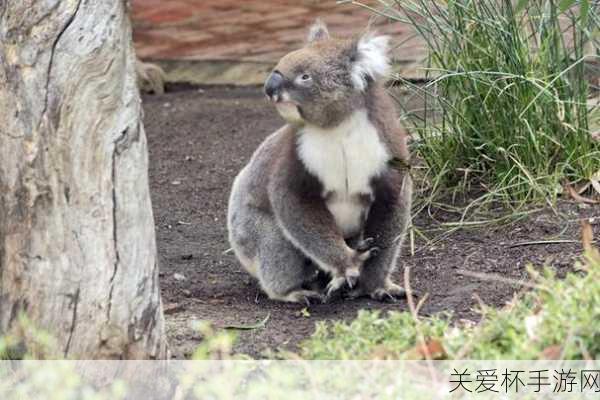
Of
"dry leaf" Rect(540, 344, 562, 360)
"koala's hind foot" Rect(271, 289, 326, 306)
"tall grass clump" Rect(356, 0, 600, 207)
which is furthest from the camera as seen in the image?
"tall grass clump" Rect(356, 0, 600, 207)

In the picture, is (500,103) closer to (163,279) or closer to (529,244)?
(529,244)

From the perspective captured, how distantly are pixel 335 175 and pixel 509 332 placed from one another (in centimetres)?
162

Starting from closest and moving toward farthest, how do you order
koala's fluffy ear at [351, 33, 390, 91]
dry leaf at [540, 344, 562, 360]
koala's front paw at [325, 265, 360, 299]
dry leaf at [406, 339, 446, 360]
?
dry leaf at [540, 344, 562, 360], dry leaf at [406, 339, 446, 360], koala's fluffy ear at [351, 33, 390, 91], koala's front paw at [325, 265, 360, 299]

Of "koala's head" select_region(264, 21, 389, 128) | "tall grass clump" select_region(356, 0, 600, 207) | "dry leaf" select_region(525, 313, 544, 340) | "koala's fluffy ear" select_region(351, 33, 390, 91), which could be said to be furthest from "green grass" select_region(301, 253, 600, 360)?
"tall grass clump" select_region(356, 0, 600, 207)

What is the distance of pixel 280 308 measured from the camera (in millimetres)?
5379

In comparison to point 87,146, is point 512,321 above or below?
below

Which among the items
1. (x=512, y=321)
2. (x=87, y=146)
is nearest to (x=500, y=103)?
(x=512, y=321)

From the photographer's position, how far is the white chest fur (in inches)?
197

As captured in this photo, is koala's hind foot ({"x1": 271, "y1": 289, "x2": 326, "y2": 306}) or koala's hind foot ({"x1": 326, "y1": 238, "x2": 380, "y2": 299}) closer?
koala's hind foot ({"x1": 326, "y1": 238, "x2": 380, "y2": 299})

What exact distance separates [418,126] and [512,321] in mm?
2901

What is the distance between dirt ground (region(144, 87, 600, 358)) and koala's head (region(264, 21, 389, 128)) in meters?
0.89

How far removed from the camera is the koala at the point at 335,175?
197 inches

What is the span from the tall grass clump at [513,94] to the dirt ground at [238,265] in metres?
0.27

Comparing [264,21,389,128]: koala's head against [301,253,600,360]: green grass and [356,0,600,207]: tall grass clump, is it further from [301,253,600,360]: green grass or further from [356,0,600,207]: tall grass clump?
[301,253,600,360]: green grass
